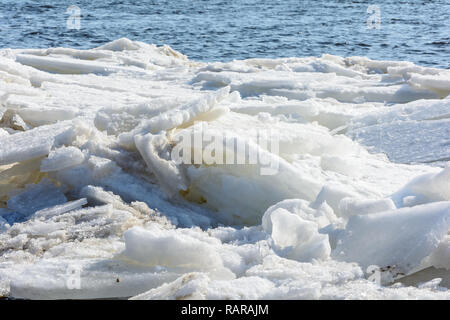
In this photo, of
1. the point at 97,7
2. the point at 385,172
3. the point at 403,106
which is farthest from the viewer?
the point at 97,7

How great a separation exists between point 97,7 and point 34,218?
20334 mm

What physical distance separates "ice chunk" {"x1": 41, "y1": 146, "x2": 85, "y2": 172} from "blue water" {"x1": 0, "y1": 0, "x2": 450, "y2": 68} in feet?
32.0

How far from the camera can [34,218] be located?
4129mm

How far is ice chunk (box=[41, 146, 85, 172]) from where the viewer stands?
4.39 m

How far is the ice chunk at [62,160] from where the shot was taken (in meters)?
4.39

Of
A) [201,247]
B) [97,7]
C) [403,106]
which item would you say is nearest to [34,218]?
[201,247]

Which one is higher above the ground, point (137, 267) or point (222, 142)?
point (222, 142)

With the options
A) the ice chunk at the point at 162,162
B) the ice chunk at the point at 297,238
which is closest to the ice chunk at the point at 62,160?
the ice chunk at the point at 162,162

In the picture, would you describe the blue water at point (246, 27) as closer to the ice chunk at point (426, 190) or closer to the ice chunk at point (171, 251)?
the ice chunk at point (426, 190)

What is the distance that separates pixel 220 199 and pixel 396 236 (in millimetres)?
1353

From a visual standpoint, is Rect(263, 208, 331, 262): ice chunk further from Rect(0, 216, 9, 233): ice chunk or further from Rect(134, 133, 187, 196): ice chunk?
Rect(0, 216, 9, 233): ice chunk

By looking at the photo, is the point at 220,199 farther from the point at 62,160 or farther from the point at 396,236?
the point at 396,236

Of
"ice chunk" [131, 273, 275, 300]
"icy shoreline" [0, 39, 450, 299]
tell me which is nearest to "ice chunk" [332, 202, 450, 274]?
"icy shoreline" [0, 39, 450, 299]
